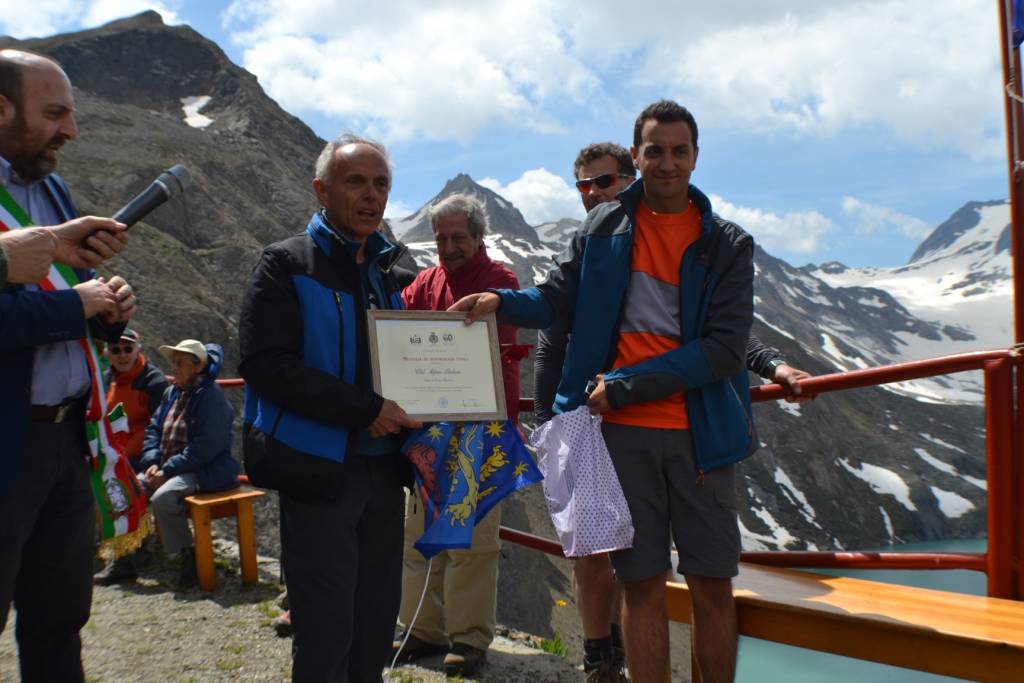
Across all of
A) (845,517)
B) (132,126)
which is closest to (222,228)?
(132,126)

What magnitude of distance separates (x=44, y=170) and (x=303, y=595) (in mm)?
1499

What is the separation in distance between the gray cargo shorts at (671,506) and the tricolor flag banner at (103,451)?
5.44 feet

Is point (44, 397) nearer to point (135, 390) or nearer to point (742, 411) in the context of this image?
point (742, 411)

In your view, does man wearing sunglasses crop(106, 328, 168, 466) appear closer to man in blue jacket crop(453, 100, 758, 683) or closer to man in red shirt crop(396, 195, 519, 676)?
man in red shirt crop(396, 195, 519, 676)

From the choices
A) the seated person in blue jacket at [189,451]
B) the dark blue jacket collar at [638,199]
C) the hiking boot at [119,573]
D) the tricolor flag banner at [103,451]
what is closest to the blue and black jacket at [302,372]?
the tricolor flag banner at [103,451]

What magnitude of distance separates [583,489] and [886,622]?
42.3 inches

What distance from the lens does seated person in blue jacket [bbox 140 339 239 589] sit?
19.5 ft

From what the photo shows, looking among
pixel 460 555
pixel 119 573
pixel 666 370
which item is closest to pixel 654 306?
pixel 666 370

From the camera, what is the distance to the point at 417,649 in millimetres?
4301

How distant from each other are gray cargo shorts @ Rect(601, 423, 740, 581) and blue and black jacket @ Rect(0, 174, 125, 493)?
1.75 metres

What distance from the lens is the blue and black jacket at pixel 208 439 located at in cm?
599

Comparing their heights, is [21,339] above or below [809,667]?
above

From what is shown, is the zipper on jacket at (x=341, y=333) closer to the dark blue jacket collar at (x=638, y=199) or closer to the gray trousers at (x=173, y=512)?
the dark blue jacket collar at (x=638, y=199)

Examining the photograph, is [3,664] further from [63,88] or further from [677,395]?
[677,395]
